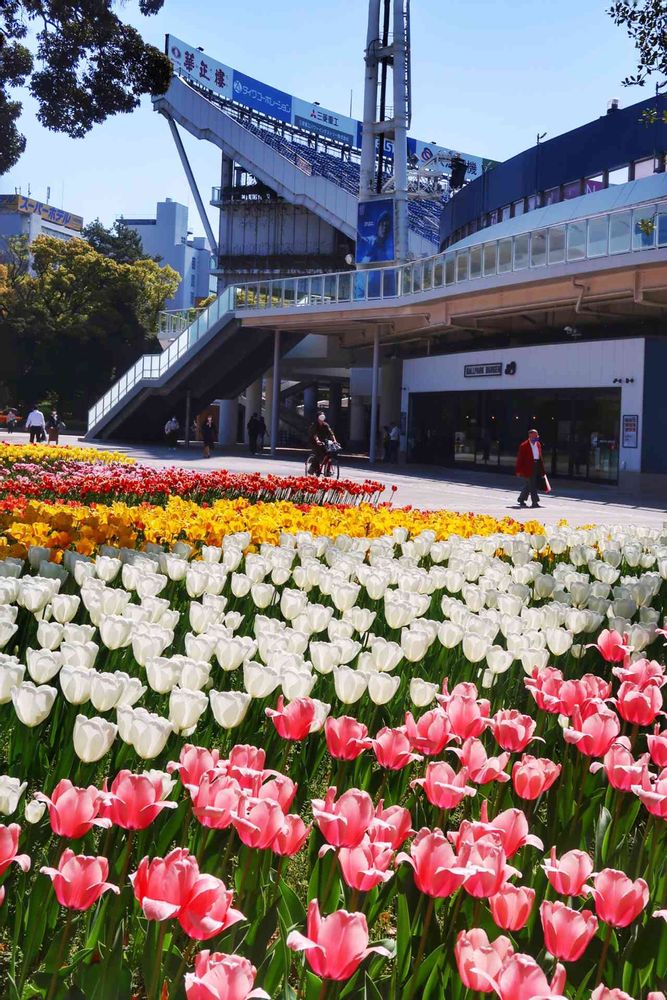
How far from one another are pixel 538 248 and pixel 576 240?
1.59 metres

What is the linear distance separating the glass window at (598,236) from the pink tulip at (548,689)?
25.7 m

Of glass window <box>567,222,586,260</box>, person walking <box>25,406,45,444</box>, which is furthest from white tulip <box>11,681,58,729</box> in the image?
person walking <box>25,406,45,444</box>

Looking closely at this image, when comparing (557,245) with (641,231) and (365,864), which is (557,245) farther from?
(365,864)

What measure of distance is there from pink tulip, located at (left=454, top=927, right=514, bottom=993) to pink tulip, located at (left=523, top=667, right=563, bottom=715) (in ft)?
4.91

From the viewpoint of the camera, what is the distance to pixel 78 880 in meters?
1.71

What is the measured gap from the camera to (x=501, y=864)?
181 centimetres

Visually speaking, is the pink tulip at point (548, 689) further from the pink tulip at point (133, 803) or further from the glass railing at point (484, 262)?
the glass railing at point (484, 262)

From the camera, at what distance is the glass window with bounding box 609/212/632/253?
26422 mm

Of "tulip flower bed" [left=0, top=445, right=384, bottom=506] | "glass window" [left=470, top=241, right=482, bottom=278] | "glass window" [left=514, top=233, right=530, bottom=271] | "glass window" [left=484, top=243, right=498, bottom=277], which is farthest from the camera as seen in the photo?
"glass window" [left=470, top=241, right=482, bottom=278]

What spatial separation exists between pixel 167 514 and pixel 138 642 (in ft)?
15.9

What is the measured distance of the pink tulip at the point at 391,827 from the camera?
194 cm

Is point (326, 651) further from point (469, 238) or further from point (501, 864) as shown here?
point (469, 238)

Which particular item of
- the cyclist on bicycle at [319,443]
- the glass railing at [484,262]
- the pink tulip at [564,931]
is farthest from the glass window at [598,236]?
the pink tulip at [564,931]

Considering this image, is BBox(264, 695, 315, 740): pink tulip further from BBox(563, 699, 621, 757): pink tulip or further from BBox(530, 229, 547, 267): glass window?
BBox(530, 229, 547, 267): glass window
